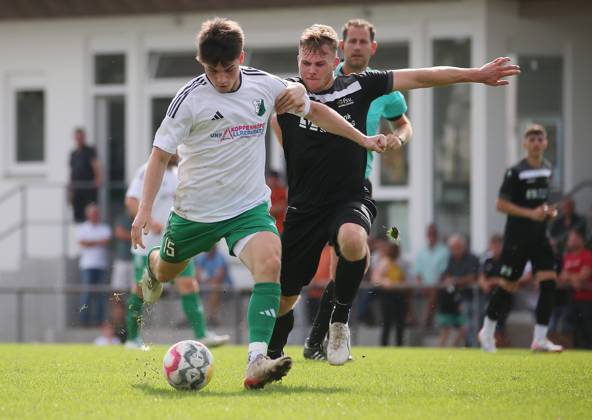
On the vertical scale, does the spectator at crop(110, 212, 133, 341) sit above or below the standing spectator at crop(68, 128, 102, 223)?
below

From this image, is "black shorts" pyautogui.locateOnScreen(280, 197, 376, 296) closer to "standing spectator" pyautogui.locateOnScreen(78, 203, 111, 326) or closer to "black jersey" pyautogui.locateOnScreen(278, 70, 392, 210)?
"black jersey" pyautogui.locateOnScreen(278, 70, 392, 210)

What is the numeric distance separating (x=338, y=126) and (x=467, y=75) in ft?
3.19

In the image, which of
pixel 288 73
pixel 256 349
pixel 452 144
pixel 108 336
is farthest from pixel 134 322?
pixel 288 73

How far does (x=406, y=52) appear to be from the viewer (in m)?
20.4

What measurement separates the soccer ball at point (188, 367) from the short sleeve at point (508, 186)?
620cm

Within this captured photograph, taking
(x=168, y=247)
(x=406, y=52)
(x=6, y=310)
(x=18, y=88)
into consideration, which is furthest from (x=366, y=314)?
(x=168, y=247)

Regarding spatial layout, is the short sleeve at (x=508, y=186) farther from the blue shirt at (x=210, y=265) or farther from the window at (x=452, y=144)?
the blue shirt at (x=210, y=265)

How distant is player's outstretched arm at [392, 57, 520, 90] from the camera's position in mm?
8719

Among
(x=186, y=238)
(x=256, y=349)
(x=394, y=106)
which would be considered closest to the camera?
(x=256, y=349)

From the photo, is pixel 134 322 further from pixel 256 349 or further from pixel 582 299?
pixel 256 349

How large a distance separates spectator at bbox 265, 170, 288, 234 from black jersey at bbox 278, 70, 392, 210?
8881mm

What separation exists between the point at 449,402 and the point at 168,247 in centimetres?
238

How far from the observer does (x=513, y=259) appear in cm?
1353

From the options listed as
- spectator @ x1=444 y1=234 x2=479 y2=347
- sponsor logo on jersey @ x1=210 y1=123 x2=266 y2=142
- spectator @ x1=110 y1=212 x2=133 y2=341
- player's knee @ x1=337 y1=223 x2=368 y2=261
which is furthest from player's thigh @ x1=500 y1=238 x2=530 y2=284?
spectator @ x1=110 y1=212 x2=133 y2=341
